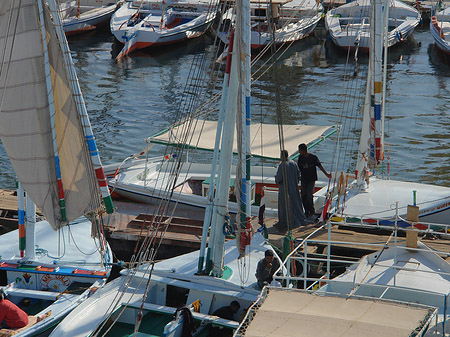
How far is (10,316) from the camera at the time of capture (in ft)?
48.1

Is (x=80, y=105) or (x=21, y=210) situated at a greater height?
(x=80, y=105)

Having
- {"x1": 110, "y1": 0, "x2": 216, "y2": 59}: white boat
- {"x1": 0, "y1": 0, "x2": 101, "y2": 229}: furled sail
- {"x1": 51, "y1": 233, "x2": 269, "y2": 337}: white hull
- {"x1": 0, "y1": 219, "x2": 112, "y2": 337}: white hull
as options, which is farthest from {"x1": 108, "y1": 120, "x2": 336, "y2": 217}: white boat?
{"x1": 110, "y1": 0, "x2": 216, "y2": 59}: white boat

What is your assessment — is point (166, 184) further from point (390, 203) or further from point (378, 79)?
point (378, 79)

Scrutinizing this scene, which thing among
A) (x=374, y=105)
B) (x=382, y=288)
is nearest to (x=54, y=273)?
(x=382, y=288)

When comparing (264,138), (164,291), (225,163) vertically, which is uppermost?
(225,163)

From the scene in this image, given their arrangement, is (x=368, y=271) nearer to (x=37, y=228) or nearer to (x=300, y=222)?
(x=300, y=222)

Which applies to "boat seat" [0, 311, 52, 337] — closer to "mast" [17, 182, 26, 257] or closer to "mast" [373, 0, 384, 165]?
"mast" [17, 182, 26, 257]

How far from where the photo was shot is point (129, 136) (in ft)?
114

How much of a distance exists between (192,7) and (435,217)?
126ft

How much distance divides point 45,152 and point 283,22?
125 ft

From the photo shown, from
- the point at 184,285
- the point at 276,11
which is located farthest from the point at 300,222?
the point at 276,11

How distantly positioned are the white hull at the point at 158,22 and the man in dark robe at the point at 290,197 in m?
31.1

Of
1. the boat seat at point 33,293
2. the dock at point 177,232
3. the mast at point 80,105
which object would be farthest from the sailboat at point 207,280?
the dock at point 177,232

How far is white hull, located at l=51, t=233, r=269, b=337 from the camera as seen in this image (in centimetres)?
1483
